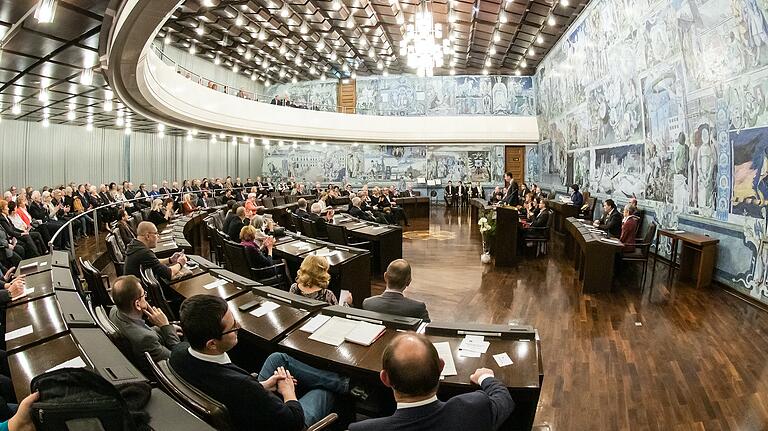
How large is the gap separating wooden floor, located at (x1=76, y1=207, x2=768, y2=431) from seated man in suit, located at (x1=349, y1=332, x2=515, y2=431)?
1684 millimetres

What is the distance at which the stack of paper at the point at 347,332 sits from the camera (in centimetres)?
262

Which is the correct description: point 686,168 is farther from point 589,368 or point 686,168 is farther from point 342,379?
point 342,379

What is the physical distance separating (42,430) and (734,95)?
27.8 feet

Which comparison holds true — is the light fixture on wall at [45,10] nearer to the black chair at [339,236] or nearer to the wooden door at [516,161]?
the black chair at [339,236]

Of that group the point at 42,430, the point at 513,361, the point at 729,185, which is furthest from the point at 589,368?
the point at 729,185

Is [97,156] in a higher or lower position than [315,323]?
higher

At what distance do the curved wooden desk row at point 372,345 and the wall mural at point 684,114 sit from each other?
555 cm

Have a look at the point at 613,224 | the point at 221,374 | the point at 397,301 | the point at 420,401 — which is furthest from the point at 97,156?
the point at 420,401

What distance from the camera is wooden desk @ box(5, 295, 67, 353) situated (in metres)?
2.46

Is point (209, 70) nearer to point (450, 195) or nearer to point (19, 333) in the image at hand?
point (450, 195)

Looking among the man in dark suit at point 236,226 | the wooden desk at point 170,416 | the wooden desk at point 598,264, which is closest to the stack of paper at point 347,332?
the wooden desk at point 170,416

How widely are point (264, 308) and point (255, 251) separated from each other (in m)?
2.44

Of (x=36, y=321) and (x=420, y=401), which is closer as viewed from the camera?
(x=420, y=401)

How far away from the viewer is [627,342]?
4.62 m
